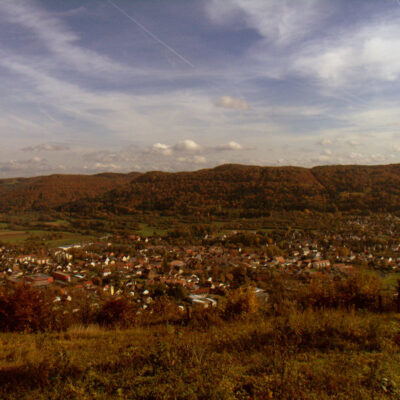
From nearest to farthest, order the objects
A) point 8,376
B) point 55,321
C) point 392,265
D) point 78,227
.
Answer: point 8,376, point 55,321, point 392,265, point 78,227

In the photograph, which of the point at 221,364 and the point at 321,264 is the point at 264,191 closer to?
the point at 321,264

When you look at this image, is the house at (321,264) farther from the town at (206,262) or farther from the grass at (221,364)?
the grass at (221,364)

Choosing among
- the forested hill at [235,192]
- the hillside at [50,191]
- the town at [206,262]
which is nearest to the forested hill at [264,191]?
the forested hill at [235,192]

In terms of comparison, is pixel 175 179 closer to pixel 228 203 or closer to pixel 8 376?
pixel 228 203

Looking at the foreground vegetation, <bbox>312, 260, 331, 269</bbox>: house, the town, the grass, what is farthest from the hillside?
the grass

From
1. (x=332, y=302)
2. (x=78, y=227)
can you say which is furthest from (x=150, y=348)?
(x=78, y=227)

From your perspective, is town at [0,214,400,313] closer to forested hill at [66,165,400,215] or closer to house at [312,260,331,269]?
house at [312,260,331,269]
